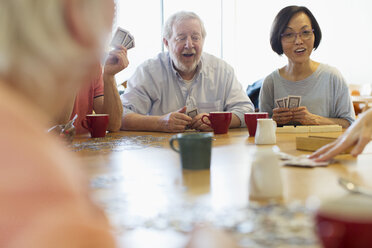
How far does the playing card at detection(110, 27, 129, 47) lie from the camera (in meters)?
2.51

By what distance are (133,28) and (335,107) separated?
5418 millimetres

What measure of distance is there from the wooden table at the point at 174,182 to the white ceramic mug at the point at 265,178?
25 millimetres

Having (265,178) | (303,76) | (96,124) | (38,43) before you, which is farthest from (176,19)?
(38,43)

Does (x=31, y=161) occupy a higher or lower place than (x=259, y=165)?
higher

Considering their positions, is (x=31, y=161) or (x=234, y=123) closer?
(x=31, y=161)

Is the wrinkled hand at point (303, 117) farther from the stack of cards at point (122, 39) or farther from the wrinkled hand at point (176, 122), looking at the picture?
the stack of cards at point (122, 39)

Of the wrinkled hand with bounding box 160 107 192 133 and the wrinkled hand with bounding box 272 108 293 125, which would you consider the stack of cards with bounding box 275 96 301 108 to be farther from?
the wrinkled hand with bounding box 160 107 192 133

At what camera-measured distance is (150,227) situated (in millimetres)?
704

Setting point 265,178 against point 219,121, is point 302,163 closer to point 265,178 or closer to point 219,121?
point 265,178

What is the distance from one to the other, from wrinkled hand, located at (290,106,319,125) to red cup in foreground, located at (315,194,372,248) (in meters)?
2.06

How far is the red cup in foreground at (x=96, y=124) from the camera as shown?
2.08 m

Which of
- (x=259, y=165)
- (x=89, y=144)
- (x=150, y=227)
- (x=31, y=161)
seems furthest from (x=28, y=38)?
(x=89, y=144)

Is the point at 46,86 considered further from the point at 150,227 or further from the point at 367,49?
the point at 367,49

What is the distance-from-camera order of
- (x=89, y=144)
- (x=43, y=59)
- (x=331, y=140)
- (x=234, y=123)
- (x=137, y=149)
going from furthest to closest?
(x=234, y=123) < (x=89, y=144) < (x=137, y=149) < (x=331, y=140) < (x=43, y=59)
